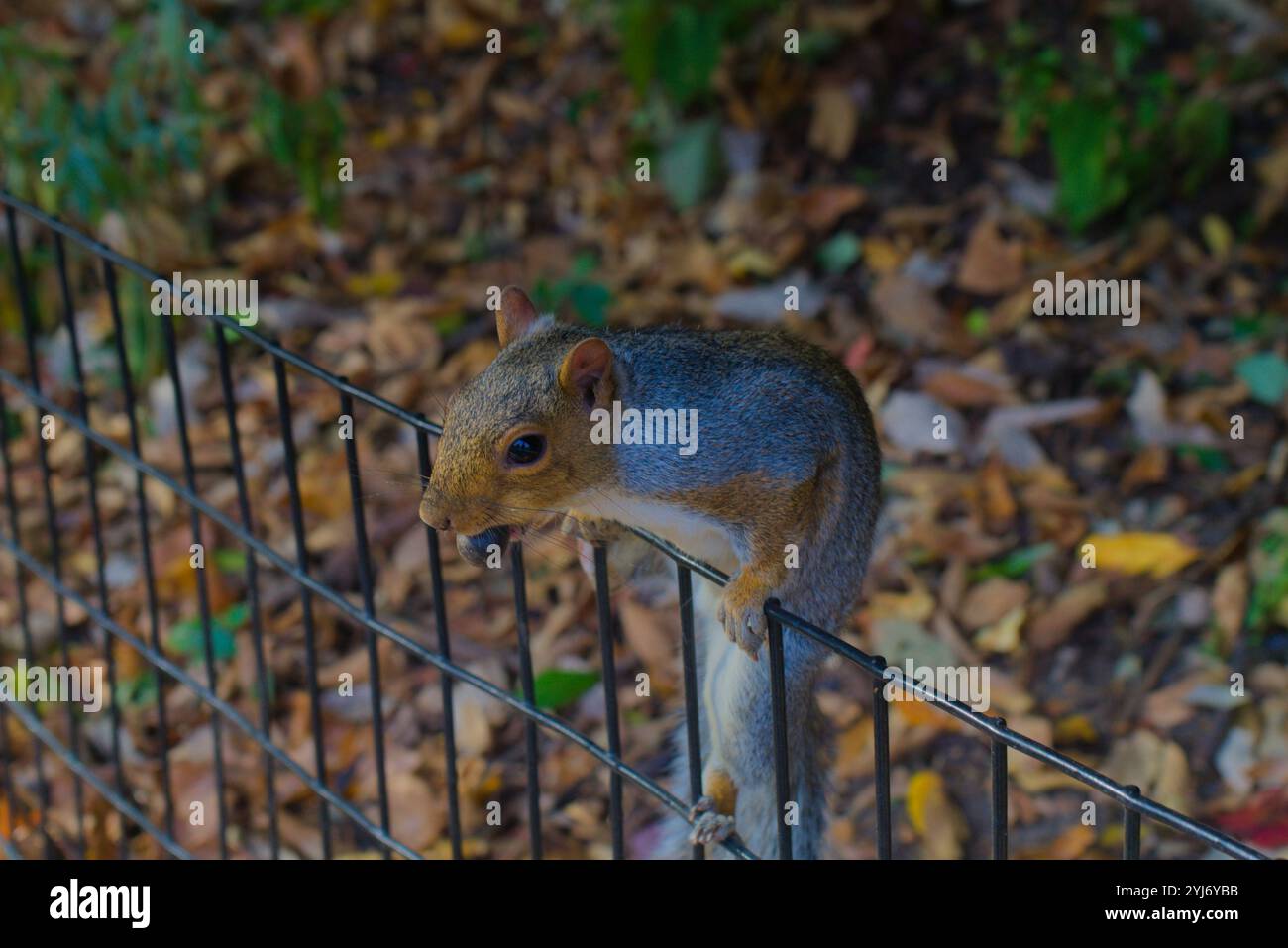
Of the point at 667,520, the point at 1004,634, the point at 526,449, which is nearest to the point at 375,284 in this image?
the point at 1004,634

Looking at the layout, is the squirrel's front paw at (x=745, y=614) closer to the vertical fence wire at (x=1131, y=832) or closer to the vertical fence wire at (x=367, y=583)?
the vertical fence wire at (x=367, y=583)

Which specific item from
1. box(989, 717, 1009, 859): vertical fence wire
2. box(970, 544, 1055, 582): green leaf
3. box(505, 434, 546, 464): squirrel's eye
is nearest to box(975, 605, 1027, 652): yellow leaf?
box(970, 544, 1055, 582): green leaf

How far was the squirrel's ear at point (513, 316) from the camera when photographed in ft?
8.01

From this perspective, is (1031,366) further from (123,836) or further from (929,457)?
(123,836)

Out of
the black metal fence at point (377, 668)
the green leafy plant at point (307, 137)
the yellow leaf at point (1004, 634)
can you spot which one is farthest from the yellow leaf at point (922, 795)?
the green leafy plant at point (307, 137)

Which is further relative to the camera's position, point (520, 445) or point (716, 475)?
point (716, 475)

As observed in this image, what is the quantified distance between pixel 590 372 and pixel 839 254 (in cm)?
291

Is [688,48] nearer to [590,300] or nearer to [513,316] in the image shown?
[590,300]

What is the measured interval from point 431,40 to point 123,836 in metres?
4.01

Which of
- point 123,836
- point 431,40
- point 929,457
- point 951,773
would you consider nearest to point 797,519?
point 951,773

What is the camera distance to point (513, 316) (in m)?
2.45

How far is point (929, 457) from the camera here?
4.20 m

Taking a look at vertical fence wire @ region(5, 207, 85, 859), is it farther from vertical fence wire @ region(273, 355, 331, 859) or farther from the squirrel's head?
the squirrel's head

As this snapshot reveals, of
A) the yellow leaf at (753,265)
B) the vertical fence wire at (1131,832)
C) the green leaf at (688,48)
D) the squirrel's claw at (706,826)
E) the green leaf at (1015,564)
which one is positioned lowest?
the squirrel's claw at (706,826)
